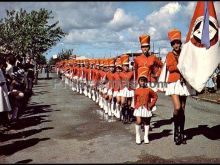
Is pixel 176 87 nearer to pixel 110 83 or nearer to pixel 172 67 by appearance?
pixel 172 67

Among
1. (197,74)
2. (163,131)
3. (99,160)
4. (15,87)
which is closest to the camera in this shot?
(99,160)

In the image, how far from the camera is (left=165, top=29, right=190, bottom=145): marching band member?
27.4 feet

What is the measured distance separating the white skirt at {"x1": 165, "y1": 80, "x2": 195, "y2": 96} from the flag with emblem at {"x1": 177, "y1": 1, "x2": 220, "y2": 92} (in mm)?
317

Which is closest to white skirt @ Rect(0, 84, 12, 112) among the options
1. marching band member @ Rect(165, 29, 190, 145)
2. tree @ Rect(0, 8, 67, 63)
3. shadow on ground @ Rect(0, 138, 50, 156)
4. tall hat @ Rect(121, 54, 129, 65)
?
shadow on ground @ Rect(0, 138, 50, 156)

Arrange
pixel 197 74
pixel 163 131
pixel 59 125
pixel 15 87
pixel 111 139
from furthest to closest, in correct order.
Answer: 1. pixel 15 87
2. pixel 59 125
3. pixel 163 131
4. pixel 111 139
5. pixel 197 74

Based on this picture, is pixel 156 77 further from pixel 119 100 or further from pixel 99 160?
pixel 99 160

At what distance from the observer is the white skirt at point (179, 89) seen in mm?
8438

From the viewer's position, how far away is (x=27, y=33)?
155 feet

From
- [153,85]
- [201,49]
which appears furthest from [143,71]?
[201,49]

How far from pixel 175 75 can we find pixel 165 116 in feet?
14.1

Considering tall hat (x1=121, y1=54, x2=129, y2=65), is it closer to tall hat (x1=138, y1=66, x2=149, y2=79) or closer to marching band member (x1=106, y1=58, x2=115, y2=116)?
marching band member (x1=106, y1=58, x2=115, y2=116)

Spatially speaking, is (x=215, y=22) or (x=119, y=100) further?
(x=119, y=100)

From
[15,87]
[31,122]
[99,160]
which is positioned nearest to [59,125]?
[31,122]

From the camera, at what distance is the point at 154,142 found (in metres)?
8.52
